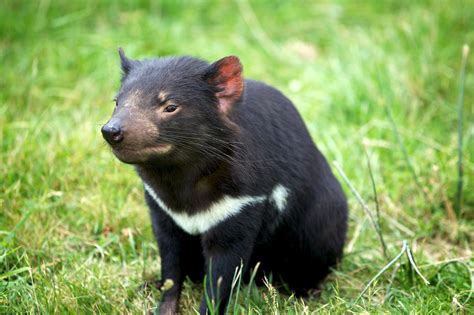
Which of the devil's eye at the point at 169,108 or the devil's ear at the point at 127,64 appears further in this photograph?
the devil's ear at the point at 127,64

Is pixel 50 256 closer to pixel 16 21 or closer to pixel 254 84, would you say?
pixel 254 84

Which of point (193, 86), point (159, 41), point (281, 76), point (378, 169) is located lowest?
point (378, 169)

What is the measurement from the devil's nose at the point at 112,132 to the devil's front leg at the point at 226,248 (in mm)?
621

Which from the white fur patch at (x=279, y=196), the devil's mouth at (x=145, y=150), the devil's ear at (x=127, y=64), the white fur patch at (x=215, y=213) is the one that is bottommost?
the white fur patch at (x=279, y=196)

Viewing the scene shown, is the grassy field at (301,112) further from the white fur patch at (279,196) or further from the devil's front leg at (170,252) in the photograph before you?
the white fur patch at (279,196)

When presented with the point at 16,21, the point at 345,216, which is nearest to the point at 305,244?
the point at 345,216

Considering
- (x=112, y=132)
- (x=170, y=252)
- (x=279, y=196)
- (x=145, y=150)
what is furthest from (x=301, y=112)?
(x=112, y=132)

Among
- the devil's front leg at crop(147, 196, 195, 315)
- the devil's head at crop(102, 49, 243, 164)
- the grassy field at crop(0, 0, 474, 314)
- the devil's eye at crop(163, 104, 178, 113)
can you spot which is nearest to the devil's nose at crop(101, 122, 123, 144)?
the devil's head at crop(102, 49, 243, 164)

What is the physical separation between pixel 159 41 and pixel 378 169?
6.83ft

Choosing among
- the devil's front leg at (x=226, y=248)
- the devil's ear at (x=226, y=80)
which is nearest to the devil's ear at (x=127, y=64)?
the devil's ear at (x=226, y=80)

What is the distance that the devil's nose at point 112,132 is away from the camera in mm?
2395

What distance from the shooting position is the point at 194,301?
10.6 feet

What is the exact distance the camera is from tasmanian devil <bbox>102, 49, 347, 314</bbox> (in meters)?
2.56

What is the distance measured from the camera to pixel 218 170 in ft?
8.95
